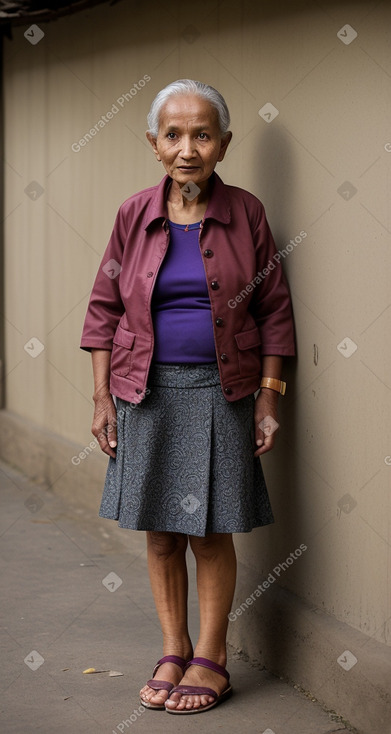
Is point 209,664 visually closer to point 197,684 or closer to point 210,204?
point 197,684

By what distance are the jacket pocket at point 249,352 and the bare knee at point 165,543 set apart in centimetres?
63

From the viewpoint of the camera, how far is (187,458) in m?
3.76

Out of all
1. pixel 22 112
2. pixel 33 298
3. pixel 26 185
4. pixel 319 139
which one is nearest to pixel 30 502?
pixel 33 298

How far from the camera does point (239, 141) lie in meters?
4.32

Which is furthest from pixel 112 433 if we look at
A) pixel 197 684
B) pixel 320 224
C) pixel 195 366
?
pixel 320 224

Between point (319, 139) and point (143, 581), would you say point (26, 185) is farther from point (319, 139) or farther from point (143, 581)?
point (319, 139)

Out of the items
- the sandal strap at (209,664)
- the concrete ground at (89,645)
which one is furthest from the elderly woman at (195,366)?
the concrete ground at (89,645)

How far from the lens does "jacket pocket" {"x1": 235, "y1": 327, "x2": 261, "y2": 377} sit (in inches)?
148

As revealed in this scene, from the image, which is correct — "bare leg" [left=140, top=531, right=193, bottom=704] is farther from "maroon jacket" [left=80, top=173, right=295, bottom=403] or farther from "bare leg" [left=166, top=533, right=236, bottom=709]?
"maroon jacket" [left=80, top=173, right=295, bottom=403]

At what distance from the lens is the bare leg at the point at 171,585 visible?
3928 mm

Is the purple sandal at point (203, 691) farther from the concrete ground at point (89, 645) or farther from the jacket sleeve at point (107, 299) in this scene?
the jacket sleeve at point (107, 299)

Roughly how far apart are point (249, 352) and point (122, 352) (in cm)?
43

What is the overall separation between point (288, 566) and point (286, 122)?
1.59m

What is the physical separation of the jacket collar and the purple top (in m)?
0.07
